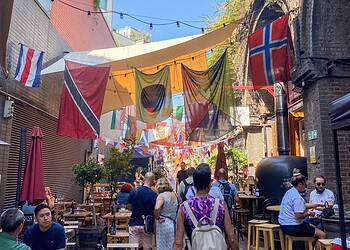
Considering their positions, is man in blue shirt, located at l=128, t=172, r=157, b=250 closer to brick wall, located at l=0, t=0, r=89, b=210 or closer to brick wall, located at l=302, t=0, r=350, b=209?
brick wall, located at l=0, t=0, r=89, b=210

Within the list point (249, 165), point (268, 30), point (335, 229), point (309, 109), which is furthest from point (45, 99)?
point (249, 165)

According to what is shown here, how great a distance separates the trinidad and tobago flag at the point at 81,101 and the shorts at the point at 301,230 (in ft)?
18.1

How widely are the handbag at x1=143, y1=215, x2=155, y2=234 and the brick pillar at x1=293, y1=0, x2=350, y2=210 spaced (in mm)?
4263

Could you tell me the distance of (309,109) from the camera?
895cm

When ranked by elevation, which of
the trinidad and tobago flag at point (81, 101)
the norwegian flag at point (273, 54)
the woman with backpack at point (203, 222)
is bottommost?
the woman with backpack at point (203, 222)

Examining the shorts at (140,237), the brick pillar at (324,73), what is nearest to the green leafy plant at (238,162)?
the brick pillar at (324,73)

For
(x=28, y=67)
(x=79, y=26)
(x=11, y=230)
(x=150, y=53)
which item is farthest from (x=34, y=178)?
(x=79, y=26)

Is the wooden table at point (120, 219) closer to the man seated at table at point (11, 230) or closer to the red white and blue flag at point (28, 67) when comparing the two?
the red white and blue flag at point (28, 67)

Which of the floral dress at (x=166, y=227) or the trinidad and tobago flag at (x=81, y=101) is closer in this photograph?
the floral dress at (x=166, y=227)

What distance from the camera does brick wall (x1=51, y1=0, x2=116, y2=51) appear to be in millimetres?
14864

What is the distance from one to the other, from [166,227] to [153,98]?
513 centimetres

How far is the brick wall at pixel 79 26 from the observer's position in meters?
14.9

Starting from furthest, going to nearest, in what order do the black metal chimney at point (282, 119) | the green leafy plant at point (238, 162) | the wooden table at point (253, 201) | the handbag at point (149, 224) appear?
the green leafy plant at point (238, 162)
the black metal chimney at point (282, 119)
the wooden table at point (253, 201)
the handbag at point (149, 224)

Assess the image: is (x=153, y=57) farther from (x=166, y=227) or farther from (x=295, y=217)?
(x=295, y=217)
